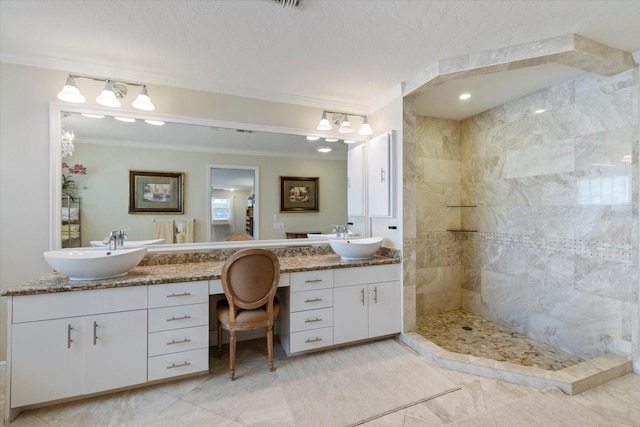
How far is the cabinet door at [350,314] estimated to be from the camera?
8.23 ft

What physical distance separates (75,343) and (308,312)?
5.33 ft

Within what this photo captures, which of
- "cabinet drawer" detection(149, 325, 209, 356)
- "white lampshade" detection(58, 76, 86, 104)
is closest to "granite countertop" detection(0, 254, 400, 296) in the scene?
"cabinet drawer" detection(149, 325, 209, 356)

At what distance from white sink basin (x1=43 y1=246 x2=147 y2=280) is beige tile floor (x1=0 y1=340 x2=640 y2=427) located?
0.85 metres

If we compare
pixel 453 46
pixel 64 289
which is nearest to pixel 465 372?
pixel 453 46

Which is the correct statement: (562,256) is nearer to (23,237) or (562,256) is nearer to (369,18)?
(369,18)

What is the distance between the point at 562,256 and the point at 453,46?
2194mm

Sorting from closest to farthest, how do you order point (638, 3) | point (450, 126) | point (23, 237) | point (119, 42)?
point (638, 3)
point (119, 42)
point (23, 237)
point (450, 126)

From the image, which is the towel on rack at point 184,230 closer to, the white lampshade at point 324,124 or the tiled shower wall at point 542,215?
the white lampshade at point 324,124

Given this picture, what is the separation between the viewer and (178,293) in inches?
79.6

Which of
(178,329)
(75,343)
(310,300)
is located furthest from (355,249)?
(75,343)

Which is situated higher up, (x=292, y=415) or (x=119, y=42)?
(x=119, y=42)

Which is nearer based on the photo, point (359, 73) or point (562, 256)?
point (359, 73)

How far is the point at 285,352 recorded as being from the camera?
249cm

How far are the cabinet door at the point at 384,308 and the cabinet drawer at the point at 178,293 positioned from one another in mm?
1504
